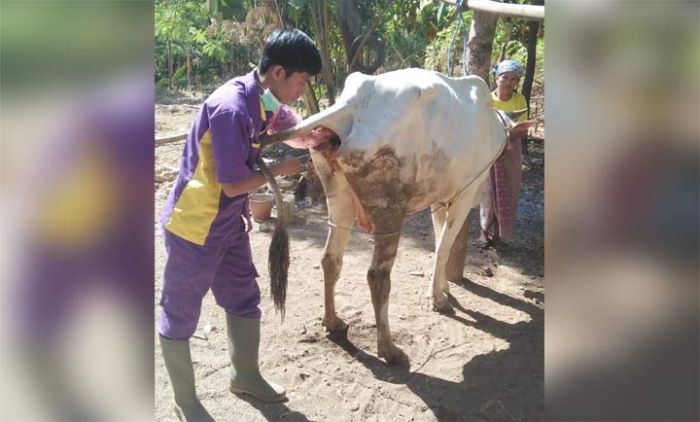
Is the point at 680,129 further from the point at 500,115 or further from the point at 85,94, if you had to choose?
the point at 500,115

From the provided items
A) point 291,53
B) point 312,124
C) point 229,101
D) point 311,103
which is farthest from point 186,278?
point 311,103

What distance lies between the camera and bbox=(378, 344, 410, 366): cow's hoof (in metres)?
3.65

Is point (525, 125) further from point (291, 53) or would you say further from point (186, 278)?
point (186, 278)

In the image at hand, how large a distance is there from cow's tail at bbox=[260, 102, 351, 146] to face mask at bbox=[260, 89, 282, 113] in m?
0.13

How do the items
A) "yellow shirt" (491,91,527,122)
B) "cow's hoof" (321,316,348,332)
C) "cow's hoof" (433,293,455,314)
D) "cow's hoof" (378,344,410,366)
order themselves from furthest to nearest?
"yellow shirt" (491,91,527,122) < "cow's hoof" (433,293,455,314) < "cow's hoof" (321,316,348,332) < "cow's hoof" (378,344,410,366)

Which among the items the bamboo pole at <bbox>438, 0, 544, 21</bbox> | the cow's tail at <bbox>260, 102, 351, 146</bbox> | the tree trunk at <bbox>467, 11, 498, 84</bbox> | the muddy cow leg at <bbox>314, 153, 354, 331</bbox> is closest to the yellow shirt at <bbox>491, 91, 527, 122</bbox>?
the tree trunk at <bbox>467, 11, 498, 84</bbox>

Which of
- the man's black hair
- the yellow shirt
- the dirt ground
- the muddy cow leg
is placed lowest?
the dirt ground

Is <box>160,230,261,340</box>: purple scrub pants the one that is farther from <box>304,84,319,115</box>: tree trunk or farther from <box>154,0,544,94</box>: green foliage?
<box>304,84,319,115</box>: tree trunk

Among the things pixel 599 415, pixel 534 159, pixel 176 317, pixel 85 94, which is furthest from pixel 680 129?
pixel 534 159

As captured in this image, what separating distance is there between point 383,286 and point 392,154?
832mm

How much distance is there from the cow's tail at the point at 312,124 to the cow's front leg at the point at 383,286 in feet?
2.50

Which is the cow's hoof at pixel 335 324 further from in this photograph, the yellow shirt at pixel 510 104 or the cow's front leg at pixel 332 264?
the yellow shirt at pixel 510 104

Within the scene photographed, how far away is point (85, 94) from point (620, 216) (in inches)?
37.8

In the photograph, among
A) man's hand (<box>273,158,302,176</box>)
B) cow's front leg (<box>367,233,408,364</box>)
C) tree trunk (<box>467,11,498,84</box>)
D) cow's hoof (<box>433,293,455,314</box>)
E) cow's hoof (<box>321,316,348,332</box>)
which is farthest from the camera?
tree trunk (<box>467,11,498,84</box>)
